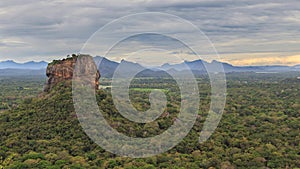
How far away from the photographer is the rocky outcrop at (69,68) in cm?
3477

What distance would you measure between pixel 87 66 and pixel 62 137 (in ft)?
28.1

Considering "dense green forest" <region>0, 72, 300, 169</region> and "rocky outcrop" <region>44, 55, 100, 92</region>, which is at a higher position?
"rocky outcrop" <region>44, 55, 100, 92</region>

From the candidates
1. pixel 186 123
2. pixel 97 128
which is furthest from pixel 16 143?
pixel 186 123

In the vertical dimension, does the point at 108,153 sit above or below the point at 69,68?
below

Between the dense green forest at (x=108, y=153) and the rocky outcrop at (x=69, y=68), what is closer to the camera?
the dense green forest at (x=108, y=153)

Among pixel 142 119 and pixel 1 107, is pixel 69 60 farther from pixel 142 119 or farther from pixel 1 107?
pixel 1 107

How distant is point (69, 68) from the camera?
35188 millimetres

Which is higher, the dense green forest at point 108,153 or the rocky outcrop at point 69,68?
the rocky outcrop at point 69,68

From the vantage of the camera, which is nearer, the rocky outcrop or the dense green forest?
the dense green forest

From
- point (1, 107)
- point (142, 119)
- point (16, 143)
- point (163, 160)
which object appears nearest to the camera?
point (163, 160)

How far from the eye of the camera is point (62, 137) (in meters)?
28.3

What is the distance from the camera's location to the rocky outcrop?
114 feet

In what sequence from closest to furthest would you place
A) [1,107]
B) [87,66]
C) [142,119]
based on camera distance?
[142,119]
[87,66]
[1,107]

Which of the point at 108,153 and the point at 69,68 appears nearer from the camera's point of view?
the point at 108,153
